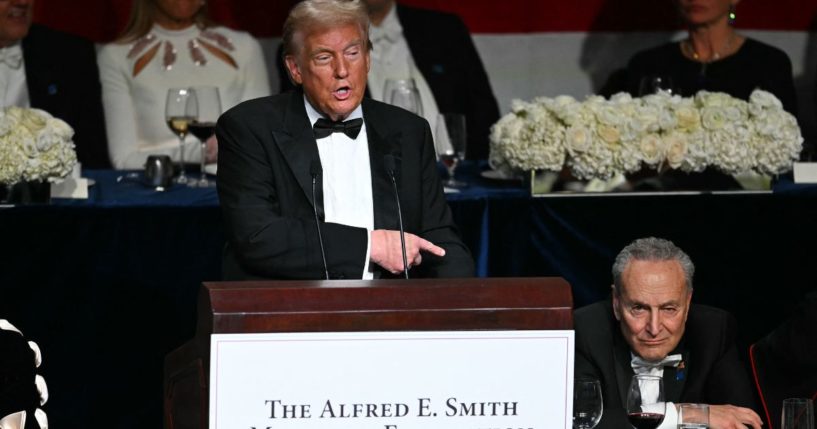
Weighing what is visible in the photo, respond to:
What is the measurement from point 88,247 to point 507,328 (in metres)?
1.97

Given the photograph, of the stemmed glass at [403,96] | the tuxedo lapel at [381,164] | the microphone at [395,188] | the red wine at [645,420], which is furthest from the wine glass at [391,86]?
the red wine at [645,420]

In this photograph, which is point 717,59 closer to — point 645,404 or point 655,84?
point 655,84

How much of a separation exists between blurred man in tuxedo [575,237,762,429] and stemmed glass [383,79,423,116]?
47.5 inches

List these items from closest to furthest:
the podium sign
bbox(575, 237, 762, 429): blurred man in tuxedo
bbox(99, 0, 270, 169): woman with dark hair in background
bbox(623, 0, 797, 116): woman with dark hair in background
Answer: the podium sign < bbox(575, 237, 762, 429): blurred man in tuxedo < bbox(623, 0, 797, 116): woman with dark hair in background < bbox(99, 0, 270, 169): woman with dark hair in background

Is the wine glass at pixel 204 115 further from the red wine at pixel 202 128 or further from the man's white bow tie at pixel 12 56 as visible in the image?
the man's white bow tie at pixel 12 56

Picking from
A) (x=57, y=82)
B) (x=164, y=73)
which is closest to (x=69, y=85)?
(x=57, y=82)

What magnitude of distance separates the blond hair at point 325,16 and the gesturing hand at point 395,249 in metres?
0.40

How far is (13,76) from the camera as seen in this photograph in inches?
201

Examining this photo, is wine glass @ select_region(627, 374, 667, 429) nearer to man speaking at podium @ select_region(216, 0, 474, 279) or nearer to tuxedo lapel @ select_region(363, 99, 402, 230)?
man speaking at podium @ select_region(216, 0, 474, 279)

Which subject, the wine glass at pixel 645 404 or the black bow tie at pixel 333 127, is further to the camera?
the black bow tie at pixel 333 127

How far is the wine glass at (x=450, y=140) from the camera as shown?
4.14 meters

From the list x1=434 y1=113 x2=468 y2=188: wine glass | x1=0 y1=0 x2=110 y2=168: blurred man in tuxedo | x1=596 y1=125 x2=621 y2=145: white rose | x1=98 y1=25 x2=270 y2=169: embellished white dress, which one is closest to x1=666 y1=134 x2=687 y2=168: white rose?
x1=596 y1=125 x2=621 y2=145: white rose

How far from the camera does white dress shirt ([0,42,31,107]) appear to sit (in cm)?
509

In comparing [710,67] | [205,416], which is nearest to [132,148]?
[710,67]
